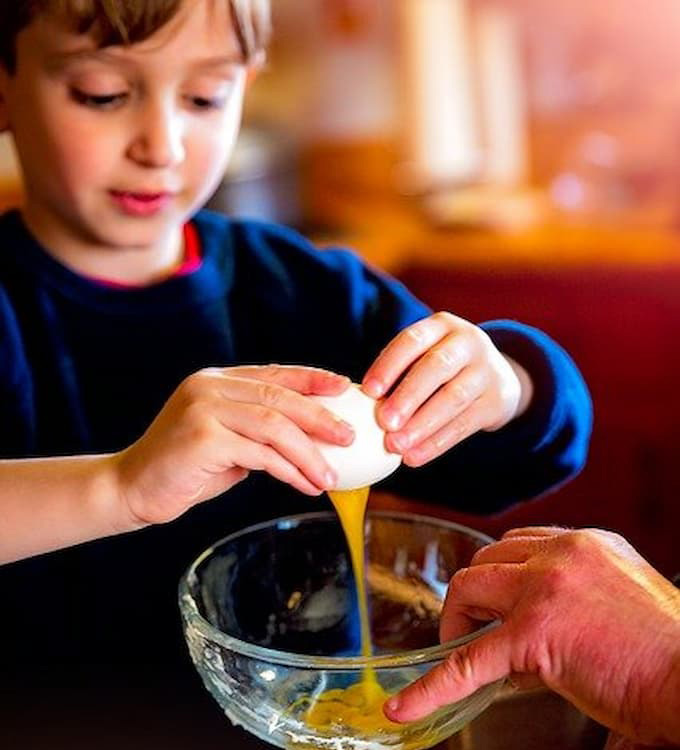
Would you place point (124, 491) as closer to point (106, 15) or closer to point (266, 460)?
point (266, 460)

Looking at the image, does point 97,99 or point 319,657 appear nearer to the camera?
point 319,657

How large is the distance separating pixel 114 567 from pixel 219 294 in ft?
0.92

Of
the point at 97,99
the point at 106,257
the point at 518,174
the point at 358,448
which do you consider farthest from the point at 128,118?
the point at 518,174

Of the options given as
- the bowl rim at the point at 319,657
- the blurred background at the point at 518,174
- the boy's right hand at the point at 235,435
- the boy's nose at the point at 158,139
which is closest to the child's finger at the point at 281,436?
the boy's right hand at the point at 235,435

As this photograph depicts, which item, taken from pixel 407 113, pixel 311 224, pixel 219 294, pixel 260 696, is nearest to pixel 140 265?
pixel 219 294

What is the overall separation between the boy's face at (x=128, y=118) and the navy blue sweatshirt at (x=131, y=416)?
Answer: 0.08 meters

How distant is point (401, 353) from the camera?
893 mm

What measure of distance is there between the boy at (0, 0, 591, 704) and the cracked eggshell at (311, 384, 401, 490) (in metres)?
0.02

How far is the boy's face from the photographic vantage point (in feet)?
3.35

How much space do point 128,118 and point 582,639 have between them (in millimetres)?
579

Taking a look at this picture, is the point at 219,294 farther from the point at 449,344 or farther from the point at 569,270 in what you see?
the point at 569,270

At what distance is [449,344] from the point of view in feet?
3.06

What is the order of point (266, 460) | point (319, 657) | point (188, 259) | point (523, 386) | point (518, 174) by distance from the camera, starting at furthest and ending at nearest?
point (518, 174) → point (188, 259) → point (523, 386) → point (266, 460) → point (319, 657)

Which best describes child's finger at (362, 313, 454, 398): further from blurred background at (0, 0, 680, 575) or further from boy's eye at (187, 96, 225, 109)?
blurred background at (0, 0, 680, 575)
